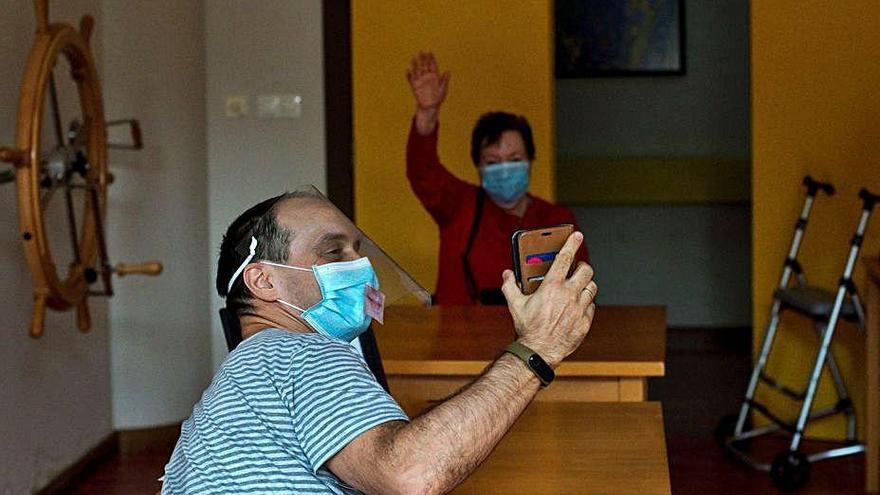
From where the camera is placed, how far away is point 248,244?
193 centimetres

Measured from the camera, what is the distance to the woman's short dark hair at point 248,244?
6.27 feet

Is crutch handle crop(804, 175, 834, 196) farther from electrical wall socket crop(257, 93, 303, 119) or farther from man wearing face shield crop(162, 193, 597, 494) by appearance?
man wearing face shield crop(162, 193, 597, 494)

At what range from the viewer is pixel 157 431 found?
5.39 meters

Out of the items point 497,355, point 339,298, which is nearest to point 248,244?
point 339,298

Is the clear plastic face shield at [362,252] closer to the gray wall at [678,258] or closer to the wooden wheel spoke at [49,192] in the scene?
the wooden wheel spoke at [49,192]

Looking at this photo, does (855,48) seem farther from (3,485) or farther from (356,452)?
(356,452)

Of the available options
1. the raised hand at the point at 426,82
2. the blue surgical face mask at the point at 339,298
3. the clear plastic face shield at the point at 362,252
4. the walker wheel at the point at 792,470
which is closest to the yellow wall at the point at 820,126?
the walker wheel at the point at 792,470

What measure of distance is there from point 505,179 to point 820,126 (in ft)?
5.66

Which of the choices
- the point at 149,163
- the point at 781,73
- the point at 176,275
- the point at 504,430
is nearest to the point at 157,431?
the point at 176,275

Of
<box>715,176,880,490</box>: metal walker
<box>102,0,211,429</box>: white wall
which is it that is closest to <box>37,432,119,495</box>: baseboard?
<box>102,0,211,429</box>: white wall

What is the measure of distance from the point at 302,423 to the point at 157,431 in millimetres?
3955

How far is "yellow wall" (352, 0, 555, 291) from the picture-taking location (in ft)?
17.5

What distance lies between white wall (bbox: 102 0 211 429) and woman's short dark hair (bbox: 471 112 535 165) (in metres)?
1.73

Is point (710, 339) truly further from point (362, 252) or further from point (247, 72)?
point (362, 252)
